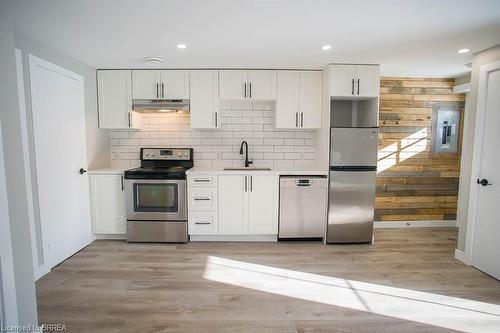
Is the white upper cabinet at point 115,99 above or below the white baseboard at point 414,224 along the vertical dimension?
above

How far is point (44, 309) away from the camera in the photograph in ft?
6.76

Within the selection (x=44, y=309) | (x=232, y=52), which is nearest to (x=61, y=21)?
(x=232, y=52)

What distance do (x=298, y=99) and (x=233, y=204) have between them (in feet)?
5.61

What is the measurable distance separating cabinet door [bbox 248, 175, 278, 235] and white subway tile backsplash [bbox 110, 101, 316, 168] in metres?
0.61

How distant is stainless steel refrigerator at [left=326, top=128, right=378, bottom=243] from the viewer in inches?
129

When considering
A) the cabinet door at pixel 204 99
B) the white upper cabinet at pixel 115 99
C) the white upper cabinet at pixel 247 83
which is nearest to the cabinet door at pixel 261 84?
the white upper cabinet at pixel 247 83

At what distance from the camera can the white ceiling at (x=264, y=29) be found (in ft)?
6.17

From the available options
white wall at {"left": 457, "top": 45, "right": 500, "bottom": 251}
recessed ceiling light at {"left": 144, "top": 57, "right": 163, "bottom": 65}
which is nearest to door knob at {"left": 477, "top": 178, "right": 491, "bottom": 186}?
white wall at {"left": 457, "top": 45, "right": 500, "bottom": 251}

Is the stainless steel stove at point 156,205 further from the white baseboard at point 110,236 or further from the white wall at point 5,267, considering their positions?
the white wall at point 5,267

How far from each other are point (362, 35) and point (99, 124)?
136 inches

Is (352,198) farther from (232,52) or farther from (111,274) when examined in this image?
(111,274)

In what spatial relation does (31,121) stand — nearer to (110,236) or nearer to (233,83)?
(110,236)

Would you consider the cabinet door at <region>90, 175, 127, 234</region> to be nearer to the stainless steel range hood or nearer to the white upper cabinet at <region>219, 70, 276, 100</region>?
the stainless steel range hood

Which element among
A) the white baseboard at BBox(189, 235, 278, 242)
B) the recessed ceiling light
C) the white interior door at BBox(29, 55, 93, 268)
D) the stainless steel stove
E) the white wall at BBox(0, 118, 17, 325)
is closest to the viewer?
the white wall at BBox(0, 118, 17, 325)
